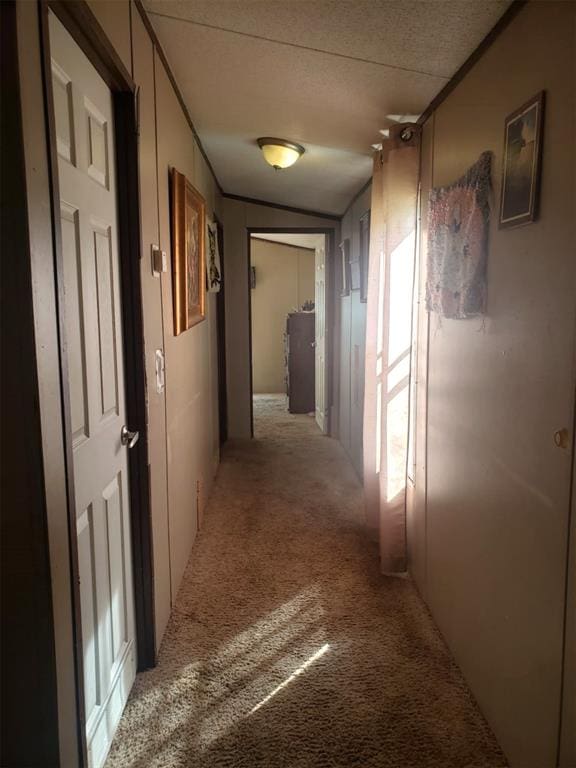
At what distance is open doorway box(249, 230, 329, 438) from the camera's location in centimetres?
A: 635

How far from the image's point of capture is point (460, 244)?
6.22 ft

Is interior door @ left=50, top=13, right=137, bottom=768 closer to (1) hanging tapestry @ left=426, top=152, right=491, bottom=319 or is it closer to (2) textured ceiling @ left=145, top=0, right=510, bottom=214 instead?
(2) textured ceiling @ left=145, top=0, right=510, bottom=214

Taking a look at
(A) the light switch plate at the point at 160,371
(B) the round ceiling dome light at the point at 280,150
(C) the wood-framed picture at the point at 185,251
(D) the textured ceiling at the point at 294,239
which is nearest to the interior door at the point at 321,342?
(D) the textured ceiling at the point at 294,239

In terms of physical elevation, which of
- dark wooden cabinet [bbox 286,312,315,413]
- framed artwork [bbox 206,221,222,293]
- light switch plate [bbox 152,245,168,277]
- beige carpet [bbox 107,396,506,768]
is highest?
framed artwork [bbox 206,221,222,293]

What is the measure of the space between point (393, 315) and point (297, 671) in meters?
1.49

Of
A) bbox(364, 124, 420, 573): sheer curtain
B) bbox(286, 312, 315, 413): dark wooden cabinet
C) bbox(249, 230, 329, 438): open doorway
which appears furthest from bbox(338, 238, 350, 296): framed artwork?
bbox(286, 312, 315, 413): dark wooden cabinet

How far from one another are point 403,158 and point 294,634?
2.03 metres

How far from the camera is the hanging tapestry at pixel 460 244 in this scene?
5.67 ft

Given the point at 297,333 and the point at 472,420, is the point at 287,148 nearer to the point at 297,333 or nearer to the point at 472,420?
the point at 472,420

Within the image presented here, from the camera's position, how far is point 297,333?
6477 mm

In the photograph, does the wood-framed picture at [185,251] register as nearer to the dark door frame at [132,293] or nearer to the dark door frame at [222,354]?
the dark door frame at [132,293]

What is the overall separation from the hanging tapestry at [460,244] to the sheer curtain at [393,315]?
0.26 metres

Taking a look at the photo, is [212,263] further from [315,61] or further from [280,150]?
[315,61]

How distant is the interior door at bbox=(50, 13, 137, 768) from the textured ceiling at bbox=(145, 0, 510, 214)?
1.69 feet
